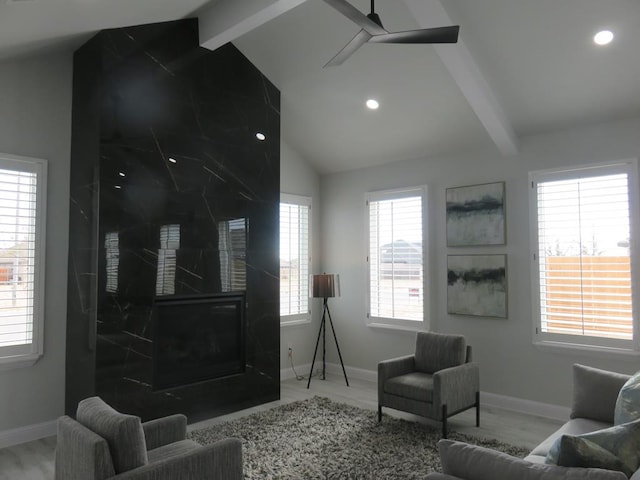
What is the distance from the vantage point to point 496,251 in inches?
208

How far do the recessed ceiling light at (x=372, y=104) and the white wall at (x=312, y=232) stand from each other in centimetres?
160

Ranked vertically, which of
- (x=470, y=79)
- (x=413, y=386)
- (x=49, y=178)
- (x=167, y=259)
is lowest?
(x=413, y=386)

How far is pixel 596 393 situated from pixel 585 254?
1765 mm

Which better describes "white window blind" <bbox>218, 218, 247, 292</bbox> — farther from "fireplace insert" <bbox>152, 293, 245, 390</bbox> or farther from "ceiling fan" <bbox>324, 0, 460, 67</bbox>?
"ceiling fan" <bbox>324, 0, 460, 67</bbox>

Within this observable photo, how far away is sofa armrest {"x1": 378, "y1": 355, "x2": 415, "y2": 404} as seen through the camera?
15.3 feet

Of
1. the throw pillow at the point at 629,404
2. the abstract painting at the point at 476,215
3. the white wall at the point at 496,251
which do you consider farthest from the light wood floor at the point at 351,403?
the abstract painting at the point at 476,215

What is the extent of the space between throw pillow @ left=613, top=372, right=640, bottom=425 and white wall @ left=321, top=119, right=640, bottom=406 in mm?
2010

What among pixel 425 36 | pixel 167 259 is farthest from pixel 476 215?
pixel 167 259

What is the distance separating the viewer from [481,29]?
400 cm

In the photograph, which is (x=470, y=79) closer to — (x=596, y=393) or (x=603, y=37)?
(x=603, y=37)

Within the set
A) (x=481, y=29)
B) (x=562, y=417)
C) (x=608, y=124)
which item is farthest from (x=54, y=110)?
(x=562, y=417)

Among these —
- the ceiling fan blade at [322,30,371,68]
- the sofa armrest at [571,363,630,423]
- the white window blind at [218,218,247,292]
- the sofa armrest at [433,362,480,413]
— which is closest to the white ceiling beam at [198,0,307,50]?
the ceiling fan blade at [322,30,371,68]

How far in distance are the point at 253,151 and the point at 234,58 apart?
998mm

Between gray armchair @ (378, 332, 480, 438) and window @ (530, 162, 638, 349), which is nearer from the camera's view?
gray armchair @ (378, 332, 480, 438)
